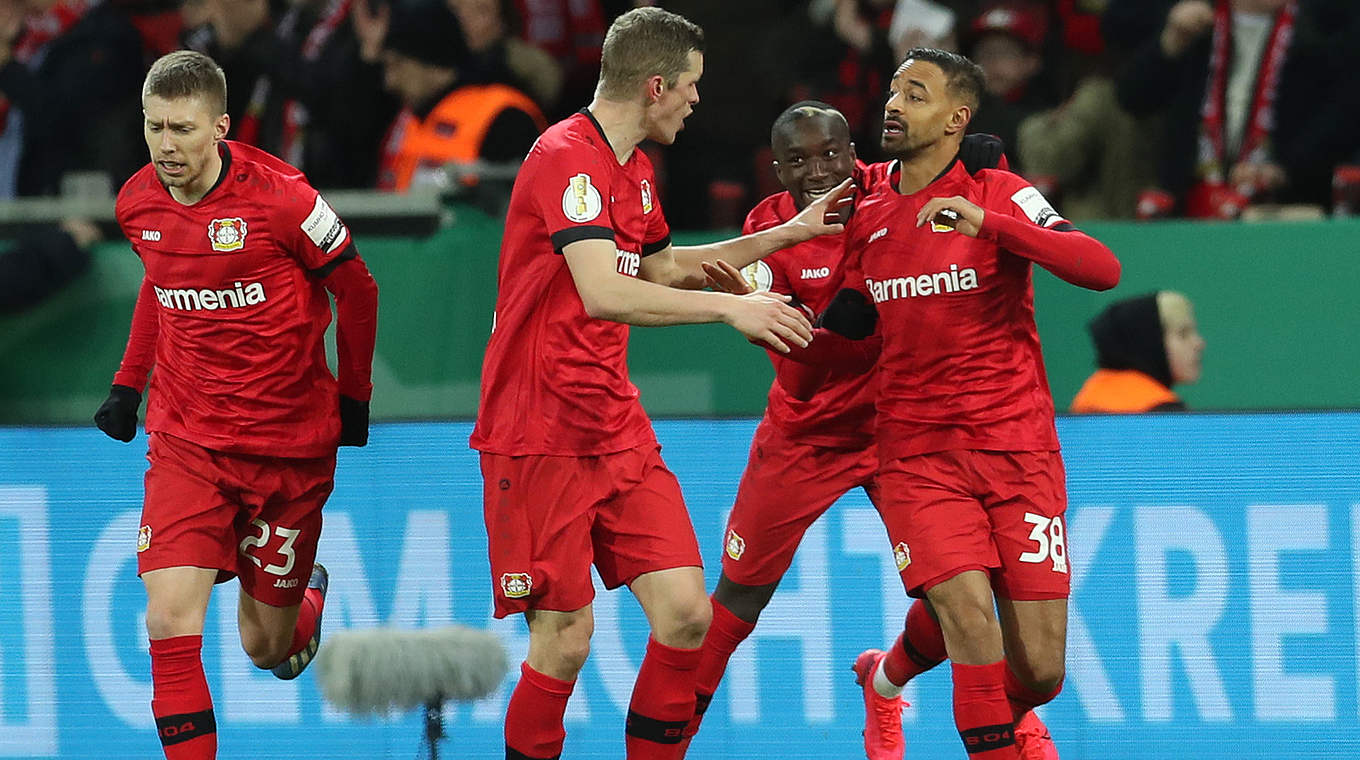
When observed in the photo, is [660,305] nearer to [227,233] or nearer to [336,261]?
[336,261]

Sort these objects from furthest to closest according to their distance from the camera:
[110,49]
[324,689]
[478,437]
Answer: [110,49] < [324,689] < [478,437]

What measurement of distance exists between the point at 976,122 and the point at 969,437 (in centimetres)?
298

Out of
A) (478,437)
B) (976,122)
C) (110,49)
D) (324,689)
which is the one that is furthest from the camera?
(110,49)

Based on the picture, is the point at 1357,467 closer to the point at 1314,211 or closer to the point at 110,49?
the point at 1314,211

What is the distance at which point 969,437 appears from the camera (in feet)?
17.6

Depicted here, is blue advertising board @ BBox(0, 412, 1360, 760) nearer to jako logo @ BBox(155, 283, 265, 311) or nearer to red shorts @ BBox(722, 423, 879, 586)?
red shorts @ BBox(722, 423, 879, 586)

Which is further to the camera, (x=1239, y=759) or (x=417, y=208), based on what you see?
(x=417, y=208)

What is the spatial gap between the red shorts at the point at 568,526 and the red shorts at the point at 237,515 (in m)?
0.78

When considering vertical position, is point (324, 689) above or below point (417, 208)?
below

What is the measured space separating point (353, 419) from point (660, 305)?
4.22 feet

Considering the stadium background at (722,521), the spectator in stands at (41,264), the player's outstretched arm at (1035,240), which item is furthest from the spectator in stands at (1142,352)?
the spectator in stands at (41,264)

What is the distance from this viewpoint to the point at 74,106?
30.4 feet

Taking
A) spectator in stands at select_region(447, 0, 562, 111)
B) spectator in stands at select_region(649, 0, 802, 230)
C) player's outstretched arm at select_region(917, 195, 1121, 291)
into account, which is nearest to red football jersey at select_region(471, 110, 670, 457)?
player's outstretched arm at select_region(917, 195, 1121, 291)

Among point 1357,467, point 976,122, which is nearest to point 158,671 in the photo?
point 1357,467
